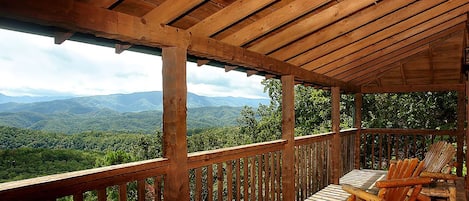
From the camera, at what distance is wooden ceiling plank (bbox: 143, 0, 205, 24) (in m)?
2.22

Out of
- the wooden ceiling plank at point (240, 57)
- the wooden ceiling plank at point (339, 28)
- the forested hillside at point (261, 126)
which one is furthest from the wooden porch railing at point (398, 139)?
the wooden ceiling plank at point (339, 28)

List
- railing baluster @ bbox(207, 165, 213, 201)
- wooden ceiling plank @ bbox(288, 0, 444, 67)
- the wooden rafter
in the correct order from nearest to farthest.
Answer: railing baluster @ bbox(207, 165, 213, 201) < wooden ceiling plank @ bbox(288, 0, 444, 67) < the wooden rafter

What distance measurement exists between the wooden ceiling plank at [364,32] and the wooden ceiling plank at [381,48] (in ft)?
1.41

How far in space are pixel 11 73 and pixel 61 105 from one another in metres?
21.1

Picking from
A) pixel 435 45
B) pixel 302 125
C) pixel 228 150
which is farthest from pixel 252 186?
pixel 302 125

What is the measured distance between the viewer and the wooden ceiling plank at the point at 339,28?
3500 mm

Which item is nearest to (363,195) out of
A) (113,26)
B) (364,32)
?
(113,26)

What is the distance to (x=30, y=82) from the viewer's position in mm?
54594

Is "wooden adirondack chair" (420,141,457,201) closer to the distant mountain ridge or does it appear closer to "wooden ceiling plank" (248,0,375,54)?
"wooden ceiling plank" (248,0,375,54)

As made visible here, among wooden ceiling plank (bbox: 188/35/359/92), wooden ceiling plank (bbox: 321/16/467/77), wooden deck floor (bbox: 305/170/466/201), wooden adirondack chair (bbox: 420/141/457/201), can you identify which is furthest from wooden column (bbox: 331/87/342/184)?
wooden adirondack chair (bbox: 420/141/457/201)

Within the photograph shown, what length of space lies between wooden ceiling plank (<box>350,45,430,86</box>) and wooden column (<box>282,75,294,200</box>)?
2680 mm

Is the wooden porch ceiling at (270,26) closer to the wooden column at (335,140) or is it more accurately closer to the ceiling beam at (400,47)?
the ceiling beam at (400,47)

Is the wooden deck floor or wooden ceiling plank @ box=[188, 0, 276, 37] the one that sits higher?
wooden ceiling plank @ box=[188, 0, 276, 37]

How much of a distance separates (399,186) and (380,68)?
5.50m
